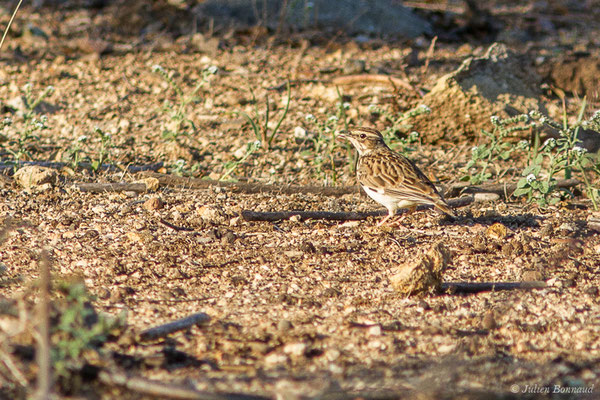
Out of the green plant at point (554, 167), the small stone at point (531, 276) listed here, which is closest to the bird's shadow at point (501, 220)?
the green plant at point (554, 167)

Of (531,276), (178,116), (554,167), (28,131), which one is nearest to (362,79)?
(178,116)

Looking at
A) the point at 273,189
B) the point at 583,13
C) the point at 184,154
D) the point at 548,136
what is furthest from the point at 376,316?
the point at 583,13

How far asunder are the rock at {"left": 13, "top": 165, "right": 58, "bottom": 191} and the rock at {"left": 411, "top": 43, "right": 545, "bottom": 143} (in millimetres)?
3825

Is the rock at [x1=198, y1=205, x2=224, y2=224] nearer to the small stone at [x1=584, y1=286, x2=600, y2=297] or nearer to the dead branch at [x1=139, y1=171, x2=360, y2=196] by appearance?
the dead branch at [x1=139, y1=171, x2=360, y2=196]

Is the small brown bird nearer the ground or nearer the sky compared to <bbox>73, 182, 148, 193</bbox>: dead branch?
nearer the sky

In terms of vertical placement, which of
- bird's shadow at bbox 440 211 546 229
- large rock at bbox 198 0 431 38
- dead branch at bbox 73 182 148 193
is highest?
large rock at bbox 198 0 431 38

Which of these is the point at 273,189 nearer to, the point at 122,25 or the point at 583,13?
the point at 122,25

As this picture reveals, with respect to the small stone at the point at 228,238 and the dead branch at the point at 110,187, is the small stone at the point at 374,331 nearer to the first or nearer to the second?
the small stone at the point at 228,238

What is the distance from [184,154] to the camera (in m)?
7.51

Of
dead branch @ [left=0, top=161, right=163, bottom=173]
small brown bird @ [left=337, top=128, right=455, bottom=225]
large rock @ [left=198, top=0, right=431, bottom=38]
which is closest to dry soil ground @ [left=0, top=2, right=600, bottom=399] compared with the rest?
dead branch @ [left=0, top=161, right=163, bottom=173]

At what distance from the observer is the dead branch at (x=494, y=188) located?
676 cm

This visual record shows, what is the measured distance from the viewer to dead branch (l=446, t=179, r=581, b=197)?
6762mm

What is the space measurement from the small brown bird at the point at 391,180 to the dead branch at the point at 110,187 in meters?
1.92

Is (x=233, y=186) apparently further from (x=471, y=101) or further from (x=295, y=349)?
(x=295, y=349)
